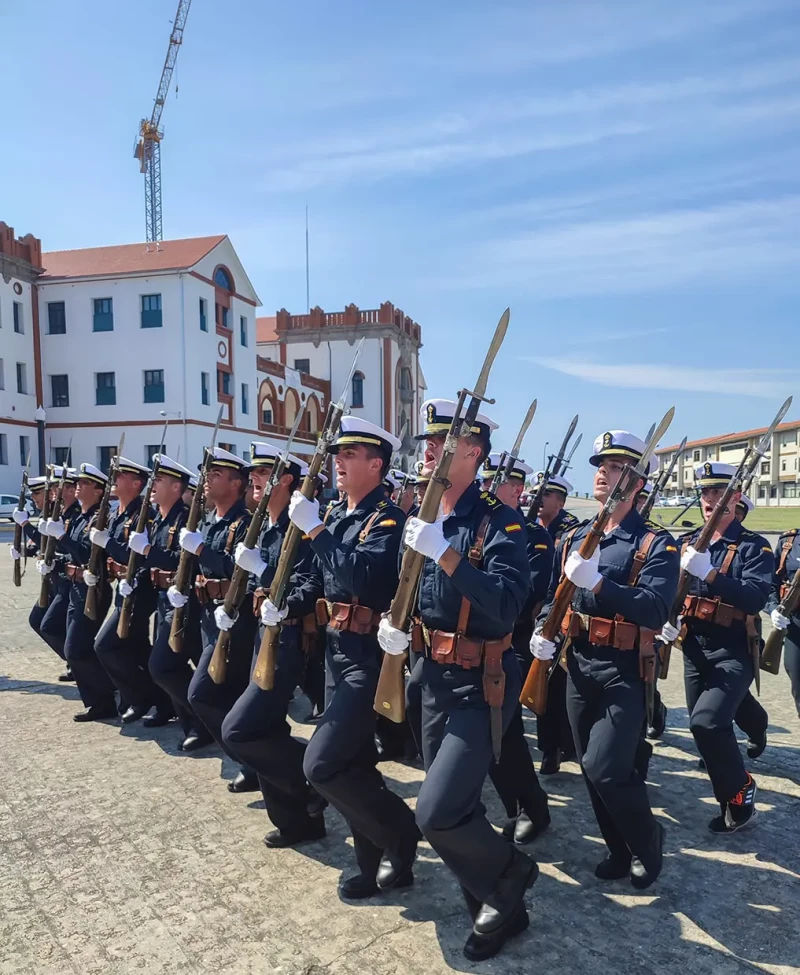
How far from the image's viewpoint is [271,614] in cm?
415

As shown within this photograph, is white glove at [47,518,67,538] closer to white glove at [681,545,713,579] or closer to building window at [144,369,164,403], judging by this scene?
white glove at [681,545,713,579]

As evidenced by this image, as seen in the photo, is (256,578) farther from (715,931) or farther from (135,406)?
(135,406)

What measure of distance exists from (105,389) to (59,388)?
241cm

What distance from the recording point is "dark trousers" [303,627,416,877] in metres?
3.53

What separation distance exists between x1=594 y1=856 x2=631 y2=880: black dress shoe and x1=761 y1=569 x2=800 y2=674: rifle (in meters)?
1.82

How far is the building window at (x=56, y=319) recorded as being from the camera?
36781 millimetres

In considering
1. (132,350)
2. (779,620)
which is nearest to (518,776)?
(779,620)

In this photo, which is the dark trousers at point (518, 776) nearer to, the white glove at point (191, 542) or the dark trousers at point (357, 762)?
the dark trousers at point (357, 762)

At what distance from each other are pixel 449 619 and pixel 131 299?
36.5m

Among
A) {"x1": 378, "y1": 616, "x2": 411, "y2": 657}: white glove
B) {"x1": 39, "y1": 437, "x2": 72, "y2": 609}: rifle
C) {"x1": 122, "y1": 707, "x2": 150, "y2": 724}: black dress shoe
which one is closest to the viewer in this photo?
{"x1": 378, "y1": 616, "x2": 411, "y2": 657}: white glove

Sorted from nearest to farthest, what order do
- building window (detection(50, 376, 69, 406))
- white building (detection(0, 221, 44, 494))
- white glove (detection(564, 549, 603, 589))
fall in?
white glove (detection(564, 549, 603, 589))
white building (detection(0, 221, 44, 494))
building window (detection(50, 376, 69, 406))

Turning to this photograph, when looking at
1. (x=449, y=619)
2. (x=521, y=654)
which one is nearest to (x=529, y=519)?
(x=521, y=654)

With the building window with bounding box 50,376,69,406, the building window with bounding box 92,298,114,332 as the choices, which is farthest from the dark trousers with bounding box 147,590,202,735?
the building window with bounding box 50,376,69,406

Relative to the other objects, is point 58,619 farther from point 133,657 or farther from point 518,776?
point 518,776
